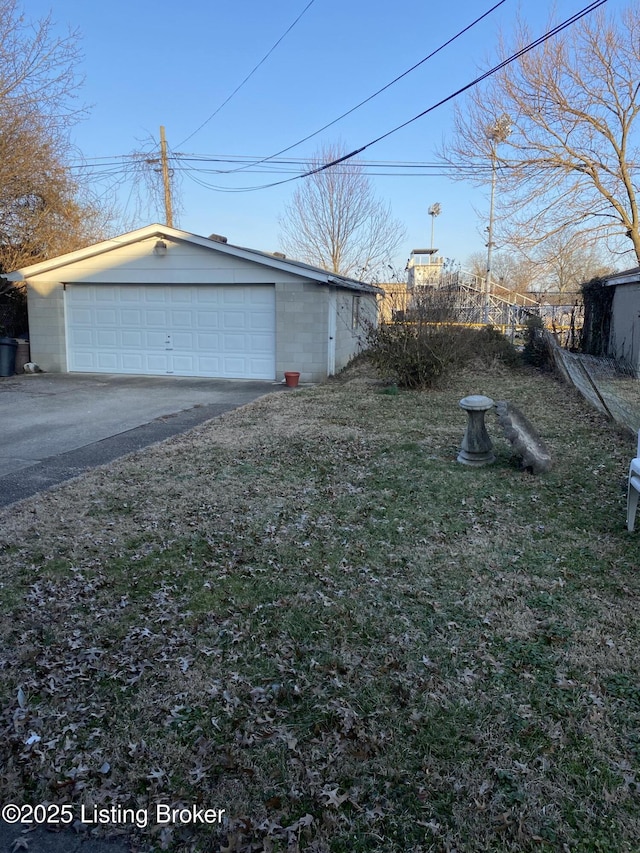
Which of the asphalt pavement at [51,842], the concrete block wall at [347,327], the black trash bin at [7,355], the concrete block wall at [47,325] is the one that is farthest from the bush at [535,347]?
the asphalt pavement at [51,842]

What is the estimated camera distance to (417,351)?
11156 mm

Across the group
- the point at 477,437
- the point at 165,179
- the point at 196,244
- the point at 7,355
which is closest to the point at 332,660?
the point at 477,437

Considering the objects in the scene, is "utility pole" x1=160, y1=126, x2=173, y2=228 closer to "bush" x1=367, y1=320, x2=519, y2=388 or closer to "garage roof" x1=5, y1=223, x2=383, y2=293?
"garage roof" x1=5, y1=223, x2=383, y2=293

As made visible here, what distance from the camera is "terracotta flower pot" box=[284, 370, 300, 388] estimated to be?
12.5 m

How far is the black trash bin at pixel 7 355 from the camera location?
13.6 m

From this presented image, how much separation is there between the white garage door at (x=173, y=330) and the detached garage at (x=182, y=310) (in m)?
0.02

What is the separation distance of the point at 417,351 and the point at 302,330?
2869 millimetres

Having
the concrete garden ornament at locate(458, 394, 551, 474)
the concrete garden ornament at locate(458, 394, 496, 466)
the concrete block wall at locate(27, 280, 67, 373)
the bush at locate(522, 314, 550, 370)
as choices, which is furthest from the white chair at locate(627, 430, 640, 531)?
the concrete block wall at locate(27, 280, 67, 373)

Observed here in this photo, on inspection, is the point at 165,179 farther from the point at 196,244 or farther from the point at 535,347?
the point at 535,347

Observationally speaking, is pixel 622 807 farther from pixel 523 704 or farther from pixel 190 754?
pixel 190 754

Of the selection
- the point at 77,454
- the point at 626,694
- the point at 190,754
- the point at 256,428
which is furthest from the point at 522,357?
the point at 190,754

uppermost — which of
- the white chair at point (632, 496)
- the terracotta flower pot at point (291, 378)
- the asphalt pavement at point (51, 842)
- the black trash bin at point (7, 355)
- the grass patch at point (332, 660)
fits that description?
the black trash bin at point (7, 355)

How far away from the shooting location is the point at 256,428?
8203mm

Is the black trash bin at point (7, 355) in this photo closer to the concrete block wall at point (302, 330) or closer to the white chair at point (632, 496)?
the concrete block wall at point (302, 330)
